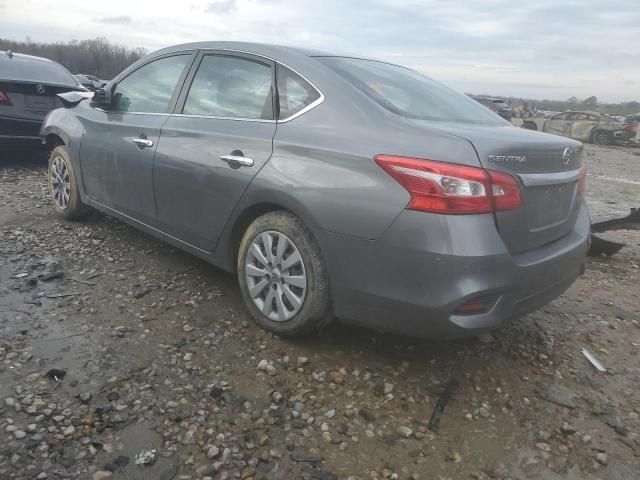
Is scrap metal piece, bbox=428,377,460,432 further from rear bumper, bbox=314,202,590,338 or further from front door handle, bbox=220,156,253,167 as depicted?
front door handle, bbox=220,156,253,167

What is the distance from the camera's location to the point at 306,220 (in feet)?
8.84

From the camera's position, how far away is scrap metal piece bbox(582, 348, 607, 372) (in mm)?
2969

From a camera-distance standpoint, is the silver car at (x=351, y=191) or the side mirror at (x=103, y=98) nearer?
the silver car at (x=351, y=191)

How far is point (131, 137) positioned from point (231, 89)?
3.27 ft

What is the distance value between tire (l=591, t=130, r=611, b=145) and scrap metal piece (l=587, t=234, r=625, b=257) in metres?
19.2

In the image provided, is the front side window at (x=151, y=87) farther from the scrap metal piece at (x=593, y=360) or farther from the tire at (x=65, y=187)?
the scrap metal piece at (x=593, y=360)

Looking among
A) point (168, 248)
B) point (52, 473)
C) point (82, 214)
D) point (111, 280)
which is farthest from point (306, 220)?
point (82, 214)

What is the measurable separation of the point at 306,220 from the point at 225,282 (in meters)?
1.33

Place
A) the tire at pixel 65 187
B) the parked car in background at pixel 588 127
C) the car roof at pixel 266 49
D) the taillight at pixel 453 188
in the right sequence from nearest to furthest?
1. the taillight at pixel 453 188
2. the car roof at pixel 266 49
3. the tire at pixel 65 187
4. the parked car in background at pixel 588 127

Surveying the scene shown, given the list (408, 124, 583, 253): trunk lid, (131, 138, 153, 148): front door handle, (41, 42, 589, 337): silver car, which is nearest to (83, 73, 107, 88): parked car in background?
(131, 138, 153, 148): front door handle

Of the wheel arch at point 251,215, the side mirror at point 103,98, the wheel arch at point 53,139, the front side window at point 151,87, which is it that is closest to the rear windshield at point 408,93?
the wheel arch at point 251,215

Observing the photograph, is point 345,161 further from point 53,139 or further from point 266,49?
point 53,139

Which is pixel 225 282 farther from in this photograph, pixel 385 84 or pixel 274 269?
pixel 385 84

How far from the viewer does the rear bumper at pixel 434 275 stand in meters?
2.29
